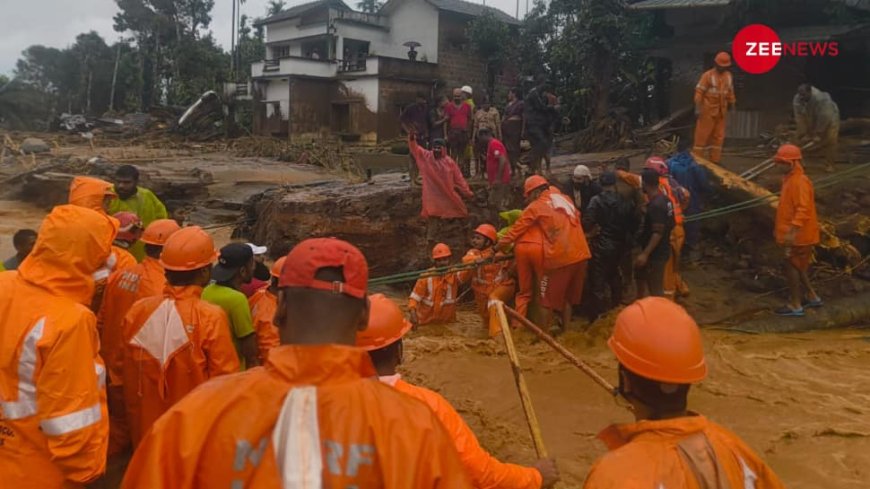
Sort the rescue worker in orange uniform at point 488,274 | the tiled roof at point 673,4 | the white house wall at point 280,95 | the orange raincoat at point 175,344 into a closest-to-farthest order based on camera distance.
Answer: the orange raincoat at point 175,344
the rescue worker in orange uniform at point 488,274
the tiled roof at point 673,4
the white house wall at point 280,95

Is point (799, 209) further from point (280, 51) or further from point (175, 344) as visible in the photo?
point (280, 51)

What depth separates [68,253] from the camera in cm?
261

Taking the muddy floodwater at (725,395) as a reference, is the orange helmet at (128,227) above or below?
above

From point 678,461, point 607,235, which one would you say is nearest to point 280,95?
point 607,235

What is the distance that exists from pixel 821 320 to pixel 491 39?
2102 cm

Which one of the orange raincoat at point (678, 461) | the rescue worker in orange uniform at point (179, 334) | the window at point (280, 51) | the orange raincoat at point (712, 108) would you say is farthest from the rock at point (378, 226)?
the window at point (280, 51)

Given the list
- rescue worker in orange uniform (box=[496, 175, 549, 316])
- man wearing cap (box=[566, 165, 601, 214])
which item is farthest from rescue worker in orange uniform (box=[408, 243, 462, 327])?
man wearing cap (box=[566, 165, 601, 214])

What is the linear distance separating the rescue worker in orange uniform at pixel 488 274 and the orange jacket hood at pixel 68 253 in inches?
192

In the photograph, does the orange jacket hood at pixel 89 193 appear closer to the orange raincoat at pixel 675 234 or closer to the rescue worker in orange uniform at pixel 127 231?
the rescue worker in orange uniform at pixel 127 231

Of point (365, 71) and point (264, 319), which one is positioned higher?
point (365, 71)

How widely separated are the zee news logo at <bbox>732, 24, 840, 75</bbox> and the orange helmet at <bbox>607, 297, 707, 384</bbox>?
513 inches

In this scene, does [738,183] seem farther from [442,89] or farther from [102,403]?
[442,89]

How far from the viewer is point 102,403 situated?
2.58m

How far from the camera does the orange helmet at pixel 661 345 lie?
1.83m
